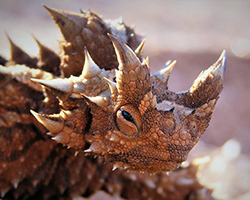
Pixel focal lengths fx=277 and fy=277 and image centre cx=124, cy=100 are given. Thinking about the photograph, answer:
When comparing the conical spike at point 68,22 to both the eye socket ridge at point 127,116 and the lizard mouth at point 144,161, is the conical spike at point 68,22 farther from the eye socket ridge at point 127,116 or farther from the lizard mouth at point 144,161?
the lizard mouth at point 144,161

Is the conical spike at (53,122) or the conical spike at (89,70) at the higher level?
the conical spike at (89,70)

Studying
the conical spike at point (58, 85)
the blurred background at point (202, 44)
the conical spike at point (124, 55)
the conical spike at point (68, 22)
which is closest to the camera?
the conical spike at point (124, 55)

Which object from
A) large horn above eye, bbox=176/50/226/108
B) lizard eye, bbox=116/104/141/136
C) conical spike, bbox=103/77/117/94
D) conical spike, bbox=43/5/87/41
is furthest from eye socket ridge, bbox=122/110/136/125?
conical spike, bbox=43/5/87/41

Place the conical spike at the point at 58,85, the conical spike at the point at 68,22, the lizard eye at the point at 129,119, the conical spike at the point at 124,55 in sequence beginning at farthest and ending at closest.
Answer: the conical spike at the point at 68,22 → the conical spike at the point at 58,85 → the lizard eye at the point at 129,119 → the conical spike at the point at 124,55

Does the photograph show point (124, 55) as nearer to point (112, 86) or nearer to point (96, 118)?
point (112, 86)

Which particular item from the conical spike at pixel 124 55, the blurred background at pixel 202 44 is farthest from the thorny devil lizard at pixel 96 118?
the blurred background at pixel 202 44

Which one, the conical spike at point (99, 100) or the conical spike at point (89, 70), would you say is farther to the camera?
the conical spike at point (89, 70)

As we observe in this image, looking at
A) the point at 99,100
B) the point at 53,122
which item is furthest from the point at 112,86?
the point at 53,122
